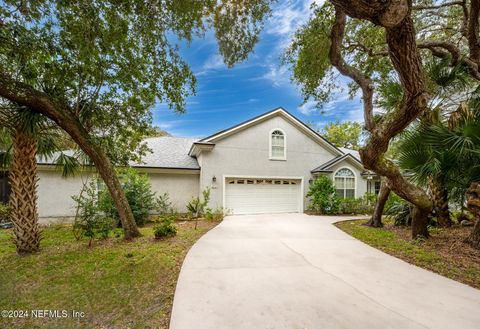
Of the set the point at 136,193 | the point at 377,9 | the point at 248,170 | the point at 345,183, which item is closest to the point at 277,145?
the point at 248,170

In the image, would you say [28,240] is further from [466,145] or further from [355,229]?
[466,145]

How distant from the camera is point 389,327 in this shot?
2795 millimetres

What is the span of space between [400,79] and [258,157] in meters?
9.32

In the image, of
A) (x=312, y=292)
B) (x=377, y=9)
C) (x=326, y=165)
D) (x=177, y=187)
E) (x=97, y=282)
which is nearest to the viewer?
(x=377, y=9)

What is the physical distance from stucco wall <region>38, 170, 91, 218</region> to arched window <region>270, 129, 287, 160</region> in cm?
1007

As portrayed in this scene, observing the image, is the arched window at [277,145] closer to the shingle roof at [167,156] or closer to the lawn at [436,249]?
the shingle roof at [167,156]

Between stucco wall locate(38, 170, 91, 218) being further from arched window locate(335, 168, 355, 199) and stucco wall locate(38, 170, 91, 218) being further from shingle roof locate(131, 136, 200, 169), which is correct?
arched window locate(335, 168, 355, 199)

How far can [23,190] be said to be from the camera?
6020mm

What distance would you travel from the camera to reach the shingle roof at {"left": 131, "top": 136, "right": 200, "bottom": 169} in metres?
12.6

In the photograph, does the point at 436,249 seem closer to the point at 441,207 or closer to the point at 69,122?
the point at 441,207

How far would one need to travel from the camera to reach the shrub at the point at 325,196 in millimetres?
12852

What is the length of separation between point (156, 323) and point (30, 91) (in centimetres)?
615

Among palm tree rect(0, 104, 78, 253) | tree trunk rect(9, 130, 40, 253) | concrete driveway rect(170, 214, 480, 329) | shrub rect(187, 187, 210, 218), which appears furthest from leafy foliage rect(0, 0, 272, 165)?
concrete driveway rect(170, 214, 480, 329)

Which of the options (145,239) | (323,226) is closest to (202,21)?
(145,239)
